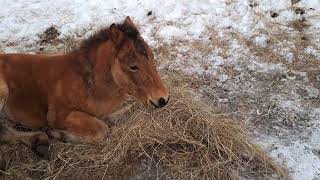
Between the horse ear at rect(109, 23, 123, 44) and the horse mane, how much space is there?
54 mm

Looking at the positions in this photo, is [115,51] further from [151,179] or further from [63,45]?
[63,45]

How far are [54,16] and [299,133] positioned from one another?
4.20 metres

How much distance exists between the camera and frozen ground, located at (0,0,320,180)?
5.59 metres

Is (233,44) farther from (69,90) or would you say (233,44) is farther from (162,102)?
(69,90)

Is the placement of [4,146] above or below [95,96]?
below

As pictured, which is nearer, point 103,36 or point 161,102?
point 161,102

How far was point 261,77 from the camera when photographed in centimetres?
628

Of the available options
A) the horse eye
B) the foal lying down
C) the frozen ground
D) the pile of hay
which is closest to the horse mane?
the foal lying down

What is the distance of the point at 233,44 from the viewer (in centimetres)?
685

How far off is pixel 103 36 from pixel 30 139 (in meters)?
1.31

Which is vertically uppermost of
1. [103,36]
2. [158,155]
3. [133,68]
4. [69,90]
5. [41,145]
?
[103,36]

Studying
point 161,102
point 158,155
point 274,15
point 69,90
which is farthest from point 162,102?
point 274,15

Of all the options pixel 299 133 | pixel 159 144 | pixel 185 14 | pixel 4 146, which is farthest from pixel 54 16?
pixel 299 133

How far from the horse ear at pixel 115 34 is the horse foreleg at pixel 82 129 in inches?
34.7
